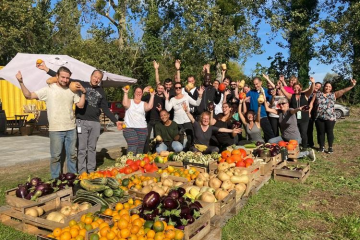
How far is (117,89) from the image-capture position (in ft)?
83.8

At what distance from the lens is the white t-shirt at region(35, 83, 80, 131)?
540 centimetres

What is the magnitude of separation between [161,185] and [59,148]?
1.96 meters

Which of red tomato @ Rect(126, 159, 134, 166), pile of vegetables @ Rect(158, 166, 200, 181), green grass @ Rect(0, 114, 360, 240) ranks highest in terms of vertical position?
red tomato @ Rect(126, 159, 134, 166)

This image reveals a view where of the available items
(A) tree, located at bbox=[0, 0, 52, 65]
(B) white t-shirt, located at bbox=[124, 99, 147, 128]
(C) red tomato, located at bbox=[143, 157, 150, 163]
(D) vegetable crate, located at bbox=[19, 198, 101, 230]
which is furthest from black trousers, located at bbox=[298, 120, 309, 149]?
(A) tree, located at bbox=[0, 0, 52, 65]

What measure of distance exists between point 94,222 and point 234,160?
3.29 metres

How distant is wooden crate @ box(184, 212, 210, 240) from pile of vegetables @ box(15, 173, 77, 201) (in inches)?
89.8

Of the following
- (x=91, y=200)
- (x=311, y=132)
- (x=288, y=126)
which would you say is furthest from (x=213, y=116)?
(x=91, y=200)

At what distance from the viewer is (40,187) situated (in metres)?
4.50

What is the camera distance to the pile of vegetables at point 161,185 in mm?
4605

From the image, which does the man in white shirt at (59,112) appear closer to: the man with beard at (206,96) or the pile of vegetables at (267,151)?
the man with beard at (206,96)

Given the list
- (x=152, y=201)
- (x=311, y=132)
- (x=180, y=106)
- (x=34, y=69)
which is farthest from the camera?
(x=34, y=69)

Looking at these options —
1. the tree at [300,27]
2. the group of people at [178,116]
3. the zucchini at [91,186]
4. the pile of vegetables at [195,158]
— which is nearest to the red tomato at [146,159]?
the pile of vegetables at [195,158]

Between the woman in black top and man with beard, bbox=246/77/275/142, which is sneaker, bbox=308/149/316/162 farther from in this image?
man with beard, bbox=246/77/275/142

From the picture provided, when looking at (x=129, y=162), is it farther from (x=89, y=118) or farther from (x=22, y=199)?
(x=22, y=199)
